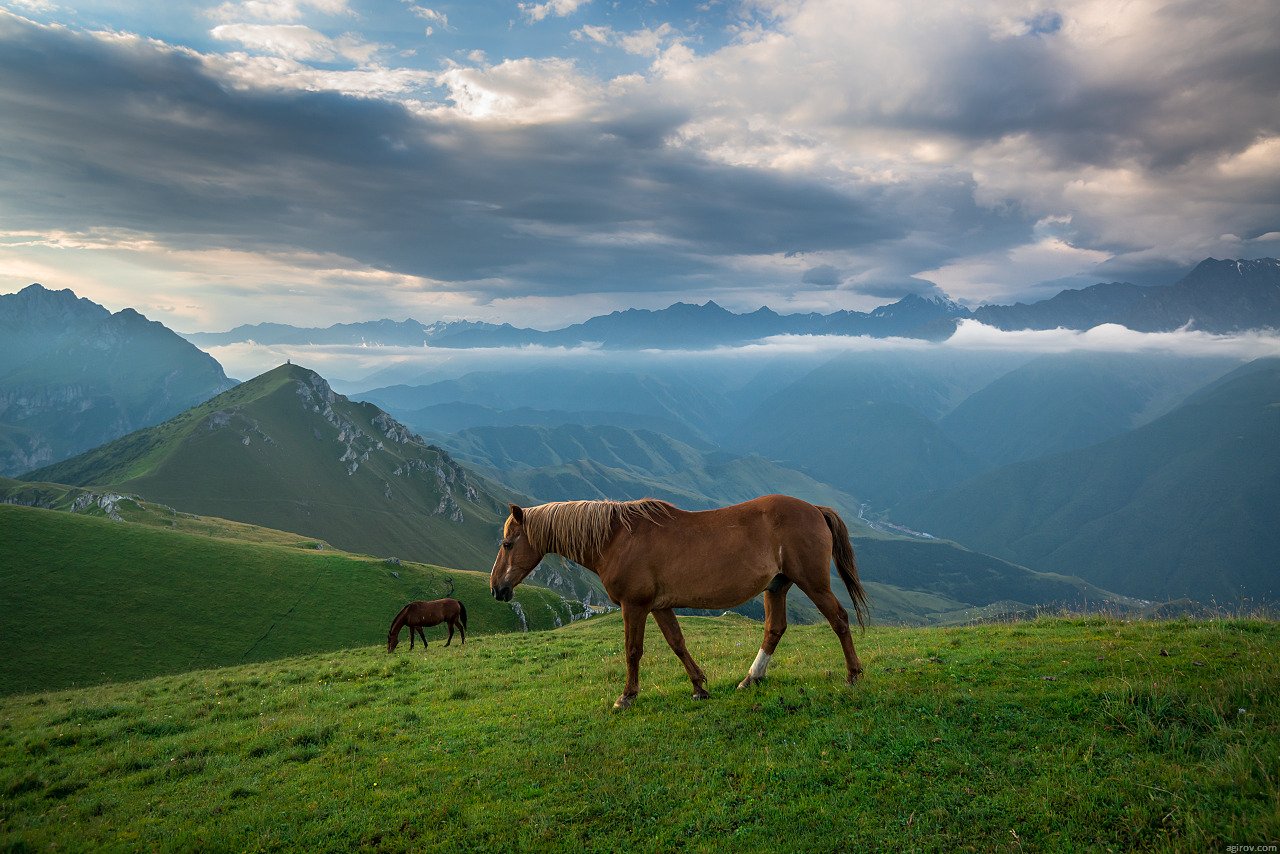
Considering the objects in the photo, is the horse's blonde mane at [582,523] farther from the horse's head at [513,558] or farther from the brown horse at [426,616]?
the brown horse at [426,616]

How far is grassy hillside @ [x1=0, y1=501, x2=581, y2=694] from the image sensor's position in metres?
45.2

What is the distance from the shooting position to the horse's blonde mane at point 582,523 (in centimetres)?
1191

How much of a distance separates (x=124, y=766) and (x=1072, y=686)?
17116 mm

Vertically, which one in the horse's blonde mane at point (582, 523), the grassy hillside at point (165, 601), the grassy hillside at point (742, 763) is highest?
the horse's blonde mane at point (582, 523)

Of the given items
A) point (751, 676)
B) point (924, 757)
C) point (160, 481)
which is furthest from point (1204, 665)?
point (160, 481)

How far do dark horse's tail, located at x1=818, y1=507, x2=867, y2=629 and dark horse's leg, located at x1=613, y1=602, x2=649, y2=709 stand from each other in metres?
3.93

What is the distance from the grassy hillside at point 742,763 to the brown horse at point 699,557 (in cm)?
117

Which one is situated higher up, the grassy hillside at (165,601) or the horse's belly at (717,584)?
the horse's belly at (717,584)

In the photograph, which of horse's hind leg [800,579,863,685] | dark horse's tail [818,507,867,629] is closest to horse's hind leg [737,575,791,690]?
horse's hind leg [800,579,863,685]

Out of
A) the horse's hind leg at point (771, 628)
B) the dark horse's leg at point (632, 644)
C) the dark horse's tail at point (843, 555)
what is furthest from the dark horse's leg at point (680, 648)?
the dark horse's tail at point (843, 555)

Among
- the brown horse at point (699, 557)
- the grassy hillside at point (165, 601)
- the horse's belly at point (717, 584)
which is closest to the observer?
the horse's belly at point (717, 584)

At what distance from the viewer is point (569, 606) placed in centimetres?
9125

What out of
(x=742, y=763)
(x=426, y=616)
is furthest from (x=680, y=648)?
(x=426, y=616)

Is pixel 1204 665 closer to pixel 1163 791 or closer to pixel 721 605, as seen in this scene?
pixel 1163 791
